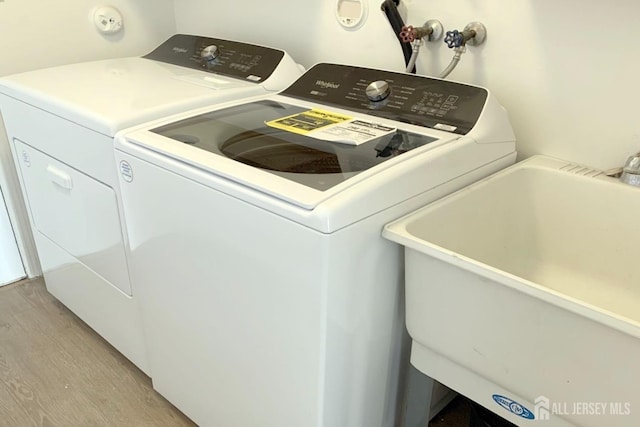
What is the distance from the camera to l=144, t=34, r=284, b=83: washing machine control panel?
5.65 feet

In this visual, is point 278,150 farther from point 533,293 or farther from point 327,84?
point 533,293

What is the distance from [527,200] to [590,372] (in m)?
0.56

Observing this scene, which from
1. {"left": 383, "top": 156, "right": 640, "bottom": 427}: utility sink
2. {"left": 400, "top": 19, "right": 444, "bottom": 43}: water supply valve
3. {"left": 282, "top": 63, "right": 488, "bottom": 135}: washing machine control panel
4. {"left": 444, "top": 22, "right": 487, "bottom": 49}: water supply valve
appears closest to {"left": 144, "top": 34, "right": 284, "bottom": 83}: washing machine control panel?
{"left": 282, "top": 63, "right": 488, "bottom": 135}: washing machine control panel

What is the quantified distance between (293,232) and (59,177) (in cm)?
98

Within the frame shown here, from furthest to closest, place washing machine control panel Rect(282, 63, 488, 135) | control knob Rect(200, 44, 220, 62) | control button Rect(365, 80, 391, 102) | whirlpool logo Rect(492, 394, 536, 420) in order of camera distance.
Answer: control knob Rect(200, 44, 220, 62) → control button Rect(365, 80, 391, 102) → washing machine control panel Rect(282, 63, 488, 135) → whirlpool logo Rect(492, 394, 536, 420)

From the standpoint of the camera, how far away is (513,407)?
1027 millimetres

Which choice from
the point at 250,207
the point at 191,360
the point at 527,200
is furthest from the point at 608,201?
the point at 191,360

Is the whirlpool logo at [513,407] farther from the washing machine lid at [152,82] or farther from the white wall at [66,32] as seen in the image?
the white wall at [66,32]

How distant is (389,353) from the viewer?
1.23m

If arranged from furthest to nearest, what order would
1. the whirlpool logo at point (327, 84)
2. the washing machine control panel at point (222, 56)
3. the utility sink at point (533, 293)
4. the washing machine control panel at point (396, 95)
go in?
1. the washing machine control panel at point (222, 56)
2. the whirlpool logo at point (327, 84)
3. the washing machine control panel at point (396, 95)
4. the utility sink at point (533, 293)

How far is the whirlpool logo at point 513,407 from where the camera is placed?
100cm

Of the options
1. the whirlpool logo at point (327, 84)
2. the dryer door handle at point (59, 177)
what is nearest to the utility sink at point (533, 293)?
the whirlpool logo at point (327, 84)

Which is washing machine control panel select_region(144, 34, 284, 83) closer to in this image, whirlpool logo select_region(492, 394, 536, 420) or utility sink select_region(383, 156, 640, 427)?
utility sink select_region(383, 156, 640, 427)

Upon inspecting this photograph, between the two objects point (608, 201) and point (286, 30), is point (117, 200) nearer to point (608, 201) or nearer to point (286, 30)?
point (286, 30)
